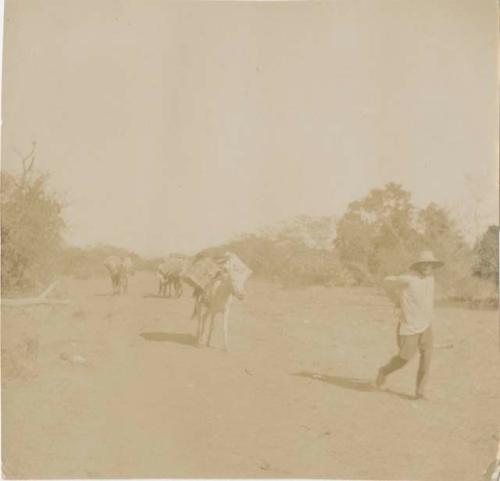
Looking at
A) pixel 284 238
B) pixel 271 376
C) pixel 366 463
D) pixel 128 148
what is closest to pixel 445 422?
pixel 366 463

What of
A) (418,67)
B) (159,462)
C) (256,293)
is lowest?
(159,462)

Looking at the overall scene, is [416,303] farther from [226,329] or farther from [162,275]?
[162,275]

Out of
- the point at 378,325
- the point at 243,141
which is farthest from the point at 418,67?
the point at 378,325

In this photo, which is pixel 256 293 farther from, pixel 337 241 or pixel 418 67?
pixel 418 67

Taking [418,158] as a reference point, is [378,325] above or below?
below

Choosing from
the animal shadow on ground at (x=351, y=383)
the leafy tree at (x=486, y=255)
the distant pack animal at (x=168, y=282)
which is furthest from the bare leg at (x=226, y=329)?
the leafy tree at (x=486, y=255)

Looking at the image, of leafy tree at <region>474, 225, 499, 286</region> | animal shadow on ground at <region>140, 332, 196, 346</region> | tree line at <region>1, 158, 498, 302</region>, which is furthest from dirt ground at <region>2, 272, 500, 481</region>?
leafy tree at <region>474, 225, 499, 286</region>
